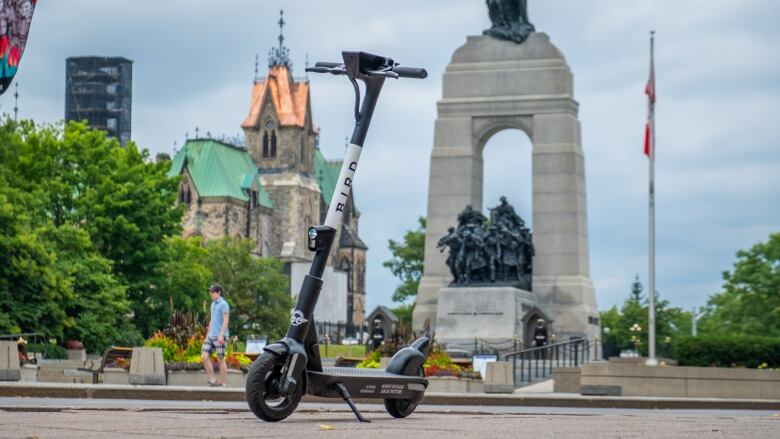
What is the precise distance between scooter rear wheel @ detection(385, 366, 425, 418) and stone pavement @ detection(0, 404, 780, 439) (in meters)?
0.08

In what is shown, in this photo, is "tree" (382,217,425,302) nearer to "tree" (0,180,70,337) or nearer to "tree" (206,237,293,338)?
"tree" (206,237,293,338)

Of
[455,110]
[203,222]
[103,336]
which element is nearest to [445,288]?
[455,110]

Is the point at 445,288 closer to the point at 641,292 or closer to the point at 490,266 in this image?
the point at 490,266

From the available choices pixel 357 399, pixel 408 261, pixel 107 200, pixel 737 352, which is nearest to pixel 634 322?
pixel 408 261

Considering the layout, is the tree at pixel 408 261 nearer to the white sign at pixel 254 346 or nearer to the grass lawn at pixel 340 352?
the grass lawn at pixel 340 352

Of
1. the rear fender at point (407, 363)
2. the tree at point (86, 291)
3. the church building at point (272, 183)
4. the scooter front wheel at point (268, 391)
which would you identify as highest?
the church building at point (272, 183)

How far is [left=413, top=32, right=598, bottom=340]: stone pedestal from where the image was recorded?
1785 inches

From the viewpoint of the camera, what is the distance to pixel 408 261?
105750 mm

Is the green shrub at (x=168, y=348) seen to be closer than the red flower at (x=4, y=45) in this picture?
No

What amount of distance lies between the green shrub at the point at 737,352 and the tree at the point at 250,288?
63463 millimetres

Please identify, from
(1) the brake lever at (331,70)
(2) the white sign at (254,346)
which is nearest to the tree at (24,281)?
(2) the white sign at (254,346)

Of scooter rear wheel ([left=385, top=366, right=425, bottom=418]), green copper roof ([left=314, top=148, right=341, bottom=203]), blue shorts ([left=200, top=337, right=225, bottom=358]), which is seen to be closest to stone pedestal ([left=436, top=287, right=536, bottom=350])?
blue shorts ([left=200, top=337, right=225, bottom=358])

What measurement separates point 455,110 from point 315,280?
34.6 metres

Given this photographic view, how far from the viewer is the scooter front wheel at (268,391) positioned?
1152cm
